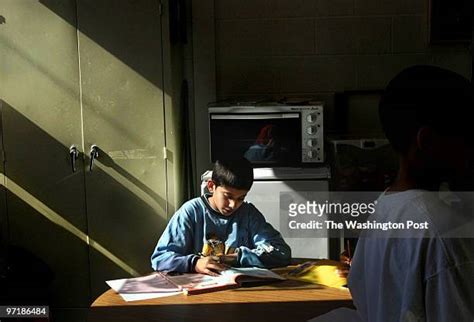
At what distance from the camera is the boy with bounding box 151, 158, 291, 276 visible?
1.62 metres

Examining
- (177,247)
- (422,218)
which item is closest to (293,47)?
(177,247)

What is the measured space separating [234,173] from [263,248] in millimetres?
223

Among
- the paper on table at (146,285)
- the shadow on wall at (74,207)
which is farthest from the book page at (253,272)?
the shadow on wall at (74,207)

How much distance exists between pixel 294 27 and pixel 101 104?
0.61 meters

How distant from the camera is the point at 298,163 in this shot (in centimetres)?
192

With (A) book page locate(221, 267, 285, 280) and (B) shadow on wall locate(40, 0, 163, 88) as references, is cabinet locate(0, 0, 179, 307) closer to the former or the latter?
(B) shadow on wall locate(40, 0, 163, 88)

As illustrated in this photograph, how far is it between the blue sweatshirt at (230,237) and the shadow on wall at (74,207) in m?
0.30

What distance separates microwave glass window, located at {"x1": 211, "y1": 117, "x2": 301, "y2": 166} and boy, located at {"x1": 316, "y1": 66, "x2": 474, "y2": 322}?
53cm

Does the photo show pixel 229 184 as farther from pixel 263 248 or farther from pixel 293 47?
pixel 293 47

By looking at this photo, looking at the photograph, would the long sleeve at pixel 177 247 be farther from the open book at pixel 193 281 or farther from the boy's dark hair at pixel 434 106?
the boy's dark hair at pixel 434 106

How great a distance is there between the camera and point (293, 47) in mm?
2127

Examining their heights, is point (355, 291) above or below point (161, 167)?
below

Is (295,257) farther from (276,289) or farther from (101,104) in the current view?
(101,104)

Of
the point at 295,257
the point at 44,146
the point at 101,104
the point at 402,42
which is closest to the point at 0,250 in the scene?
the point at 44,146
